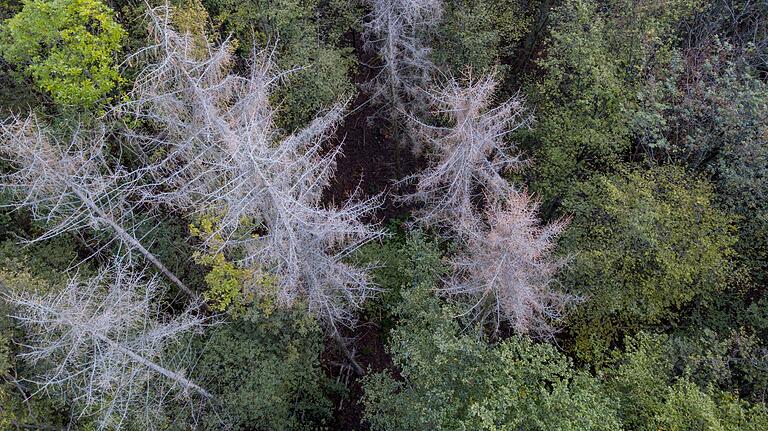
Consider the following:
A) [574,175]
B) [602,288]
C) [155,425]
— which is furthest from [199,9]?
[602,288]

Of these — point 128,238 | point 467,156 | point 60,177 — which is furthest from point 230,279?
point 467,156

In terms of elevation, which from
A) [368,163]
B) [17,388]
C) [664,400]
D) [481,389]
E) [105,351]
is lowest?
[17,388]

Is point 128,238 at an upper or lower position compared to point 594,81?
lower

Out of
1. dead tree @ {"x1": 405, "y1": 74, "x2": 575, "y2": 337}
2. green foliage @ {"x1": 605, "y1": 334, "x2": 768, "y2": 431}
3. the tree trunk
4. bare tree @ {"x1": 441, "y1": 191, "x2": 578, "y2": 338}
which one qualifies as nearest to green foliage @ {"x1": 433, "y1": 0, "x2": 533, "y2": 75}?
dead tree @ {"x1": 405, "y1": 74, "x2": 575, "y2": 337}

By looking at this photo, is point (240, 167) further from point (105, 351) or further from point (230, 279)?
point (105, 351)

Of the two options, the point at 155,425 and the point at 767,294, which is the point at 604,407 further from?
the point at 155,425

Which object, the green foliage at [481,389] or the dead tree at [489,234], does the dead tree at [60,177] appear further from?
the dead tree at [489,234]
